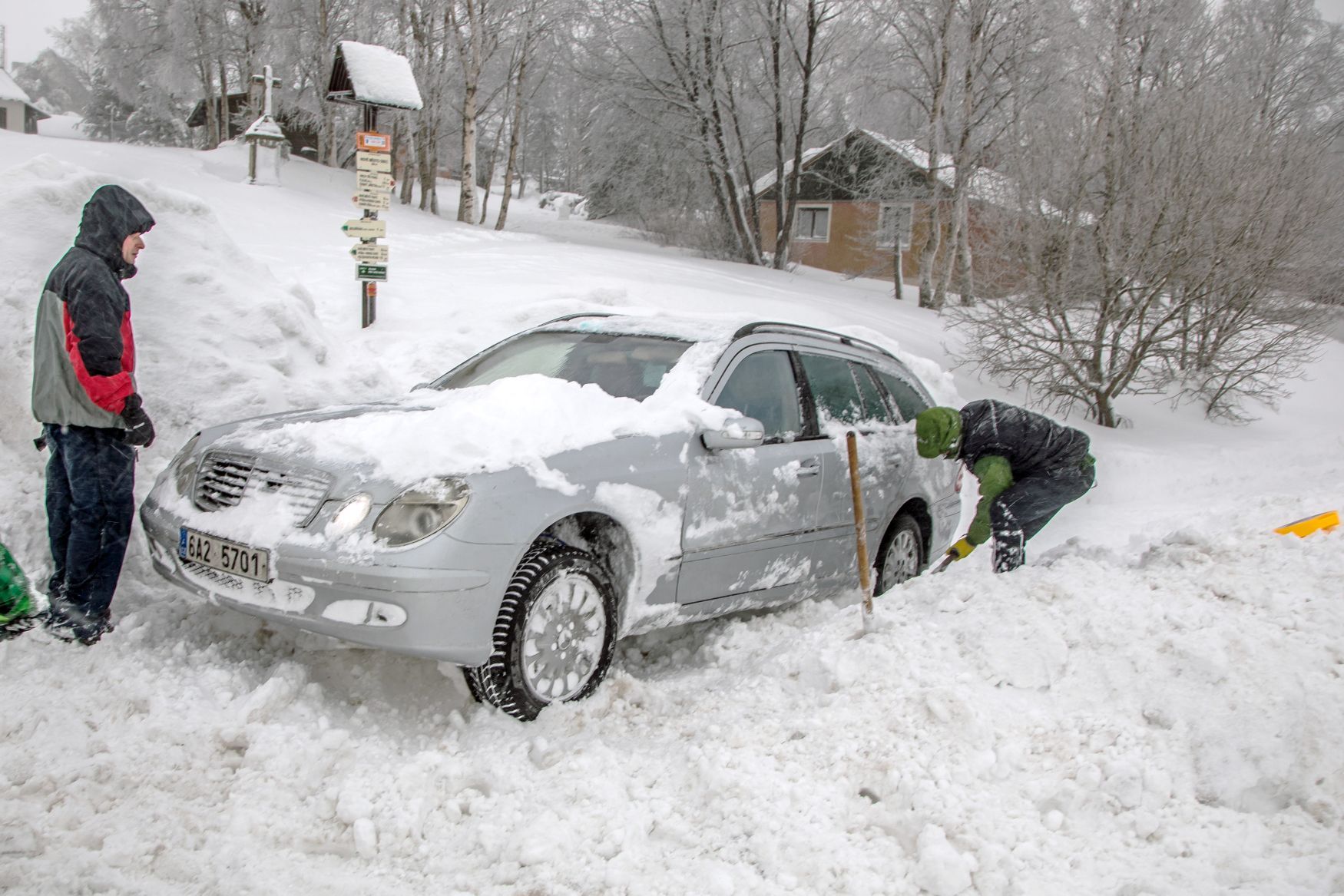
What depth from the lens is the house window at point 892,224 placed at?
1002 inches

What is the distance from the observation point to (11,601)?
3.57m

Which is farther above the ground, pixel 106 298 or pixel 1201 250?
pixel 1201 250

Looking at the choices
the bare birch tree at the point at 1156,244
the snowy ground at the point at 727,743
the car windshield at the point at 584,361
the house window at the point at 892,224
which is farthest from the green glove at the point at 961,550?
the house window at the point at 892,224

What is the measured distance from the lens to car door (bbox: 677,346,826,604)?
4125 mm

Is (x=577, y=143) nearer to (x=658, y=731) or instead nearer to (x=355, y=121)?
(x=355, y=121)

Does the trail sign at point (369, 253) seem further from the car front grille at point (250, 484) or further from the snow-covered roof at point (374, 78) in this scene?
the car front grille at point (250, 484)

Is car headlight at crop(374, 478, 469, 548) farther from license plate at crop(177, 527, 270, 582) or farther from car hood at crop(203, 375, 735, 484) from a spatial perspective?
license plate at crop(177, 527, 270, 582)

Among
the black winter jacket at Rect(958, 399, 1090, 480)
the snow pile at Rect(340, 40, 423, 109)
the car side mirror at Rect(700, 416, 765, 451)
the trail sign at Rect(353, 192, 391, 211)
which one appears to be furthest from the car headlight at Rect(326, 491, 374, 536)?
the snow pile at Rect(340, 40, 423, 109)

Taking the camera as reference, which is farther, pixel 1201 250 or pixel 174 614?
pixel 1201 250

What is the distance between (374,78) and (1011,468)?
31.3ft

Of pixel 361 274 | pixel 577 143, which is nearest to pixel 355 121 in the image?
pixel 577 143

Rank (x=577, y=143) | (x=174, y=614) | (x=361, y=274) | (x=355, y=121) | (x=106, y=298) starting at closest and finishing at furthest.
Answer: (x=106, y=298), (x=174, y=614), (x=361, y=274), (x=355, y=121), (x=577, y=143)

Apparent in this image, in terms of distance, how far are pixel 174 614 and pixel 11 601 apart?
24.7 inches

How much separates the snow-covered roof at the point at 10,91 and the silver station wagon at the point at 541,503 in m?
49.3
